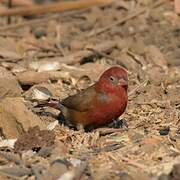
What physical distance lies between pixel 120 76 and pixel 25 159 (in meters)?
1.39

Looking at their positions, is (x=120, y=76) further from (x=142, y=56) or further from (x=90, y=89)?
(x=142, y=56)

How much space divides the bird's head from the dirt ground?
405 mm

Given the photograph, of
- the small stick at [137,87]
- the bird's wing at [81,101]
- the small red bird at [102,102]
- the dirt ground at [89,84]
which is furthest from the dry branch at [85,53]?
the small red bird at [102,102]

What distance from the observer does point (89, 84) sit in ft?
30.0

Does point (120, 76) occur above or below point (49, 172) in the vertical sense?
above

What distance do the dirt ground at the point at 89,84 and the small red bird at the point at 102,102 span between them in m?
0.12

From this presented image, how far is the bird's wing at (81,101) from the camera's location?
739cm

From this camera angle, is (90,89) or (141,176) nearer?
(141,176)

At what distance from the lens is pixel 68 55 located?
33.6 feet

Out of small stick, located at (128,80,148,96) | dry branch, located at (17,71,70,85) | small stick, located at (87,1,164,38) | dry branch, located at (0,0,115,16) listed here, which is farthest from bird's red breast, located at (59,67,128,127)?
dry branch, located at (0,0,115,16)

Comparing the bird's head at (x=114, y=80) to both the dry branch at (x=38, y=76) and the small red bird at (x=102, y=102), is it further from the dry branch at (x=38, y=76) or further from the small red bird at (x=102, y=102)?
the dry branch at (x=38, y=76)

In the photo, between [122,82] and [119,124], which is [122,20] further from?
[122,82]

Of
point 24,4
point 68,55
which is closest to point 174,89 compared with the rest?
point 68,55

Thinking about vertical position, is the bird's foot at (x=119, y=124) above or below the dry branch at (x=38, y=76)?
below
